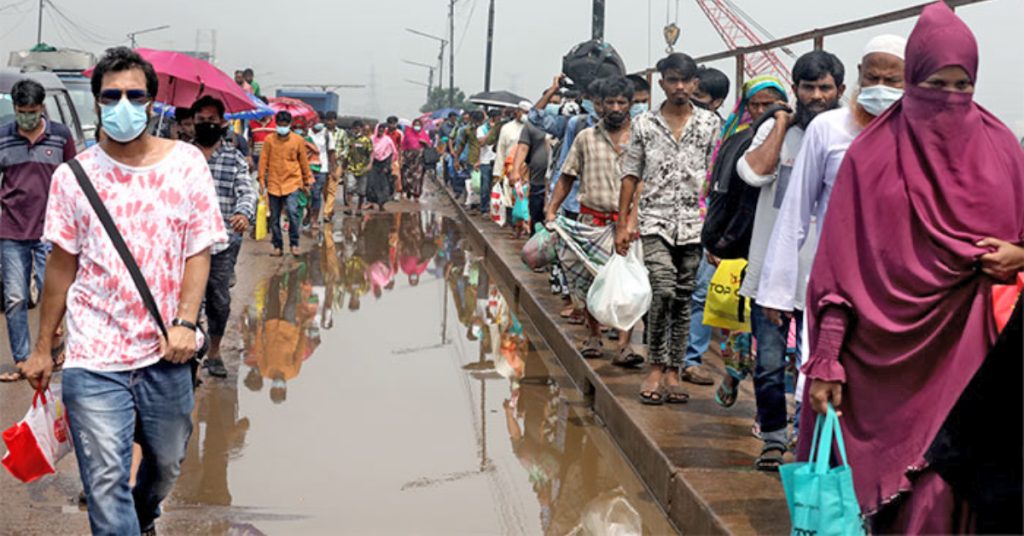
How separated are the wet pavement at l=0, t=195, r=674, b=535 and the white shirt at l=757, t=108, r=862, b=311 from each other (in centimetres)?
153

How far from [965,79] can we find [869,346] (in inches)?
30.8

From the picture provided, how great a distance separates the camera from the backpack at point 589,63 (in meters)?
15.0

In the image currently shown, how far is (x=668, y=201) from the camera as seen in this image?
778 centimetres

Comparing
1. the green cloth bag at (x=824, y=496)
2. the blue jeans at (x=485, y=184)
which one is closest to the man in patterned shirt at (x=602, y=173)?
the green cloth bag at (x=824, y=496)

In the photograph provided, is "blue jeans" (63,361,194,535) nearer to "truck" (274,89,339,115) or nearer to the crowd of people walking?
the crowd of people walking

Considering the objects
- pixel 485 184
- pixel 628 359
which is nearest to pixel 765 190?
pixel 628 359

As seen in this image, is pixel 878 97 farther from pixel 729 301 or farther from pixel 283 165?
pixel 283 165

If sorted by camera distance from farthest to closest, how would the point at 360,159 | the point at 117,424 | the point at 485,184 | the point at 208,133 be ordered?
1. the point at 360,159
2. the point at 485,184
3. the point at 208,133
4. the point at 117,424

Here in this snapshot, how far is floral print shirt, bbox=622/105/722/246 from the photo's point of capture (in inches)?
307

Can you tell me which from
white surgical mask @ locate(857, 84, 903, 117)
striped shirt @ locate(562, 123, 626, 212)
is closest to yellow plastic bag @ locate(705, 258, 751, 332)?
white surgical mask @ locate(857, 84, 903, 117)

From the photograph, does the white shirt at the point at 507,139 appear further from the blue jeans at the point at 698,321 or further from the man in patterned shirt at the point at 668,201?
the man in patterned shirt at the point at 668,201

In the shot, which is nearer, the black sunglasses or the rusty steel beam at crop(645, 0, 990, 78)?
the black sunglasses

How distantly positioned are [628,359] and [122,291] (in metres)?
4.93

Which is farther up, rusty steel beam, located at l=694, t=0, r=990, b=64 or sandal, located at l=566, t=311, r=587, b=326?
rusty steel beam, located at l=694, t=0, r=990, b=64
